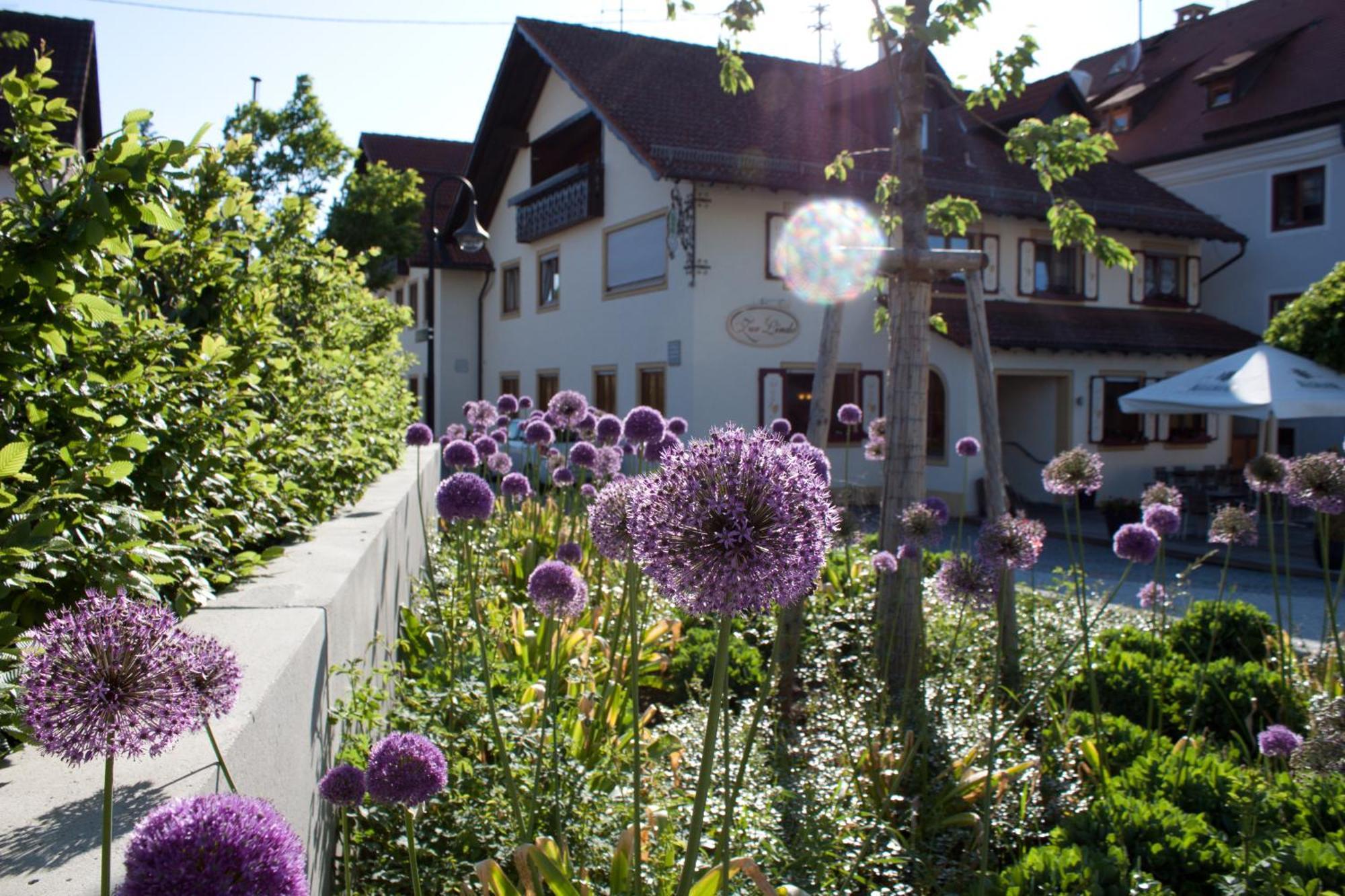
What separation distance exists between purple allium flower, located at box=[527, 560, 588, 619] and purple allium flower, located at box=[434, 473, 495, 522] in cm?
31

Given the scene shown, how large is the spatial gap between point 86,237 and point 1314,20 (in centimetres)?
3203

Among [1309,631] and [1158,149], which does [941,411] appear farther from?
[1158,149]

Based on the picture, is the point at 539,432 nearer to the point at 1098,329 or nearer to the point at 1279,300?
the point at 1098,329

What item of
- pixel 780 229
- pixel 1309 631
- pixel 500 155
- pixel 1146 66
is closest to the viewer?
pixel 1309 631

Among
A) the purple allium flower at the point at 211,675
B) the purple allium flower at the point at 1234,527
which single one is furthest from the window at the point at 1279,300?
the purple allium flower at the point at 211,675

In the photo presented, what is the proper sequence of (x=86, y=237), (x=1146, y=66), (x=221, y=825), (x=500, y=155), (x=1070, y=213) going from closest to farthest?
(x=221, y=825) → (x=86, y=237) → (x=1070, y=213) → (x=500, y=155) → (x=1146, y=66)

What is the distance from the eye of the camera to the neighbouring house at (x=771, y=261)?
18359 mm

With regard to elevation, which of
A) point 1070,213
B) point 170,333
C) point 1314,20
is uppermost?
point 1314,20

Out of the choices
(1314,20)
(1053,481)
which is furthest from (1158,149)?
(1053,481)

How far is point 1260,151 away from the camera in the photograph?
24.2 m

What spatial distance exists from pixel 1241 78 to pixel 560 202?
17738 millimetres

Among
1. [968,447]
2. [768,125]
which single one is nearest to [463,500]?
[968,447]

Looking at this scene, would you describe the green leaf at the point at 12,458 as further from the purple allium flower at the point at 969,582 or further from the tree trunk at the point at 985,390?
the tree trunk at the point at 985,390

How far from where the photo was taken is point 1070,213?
639 cm
